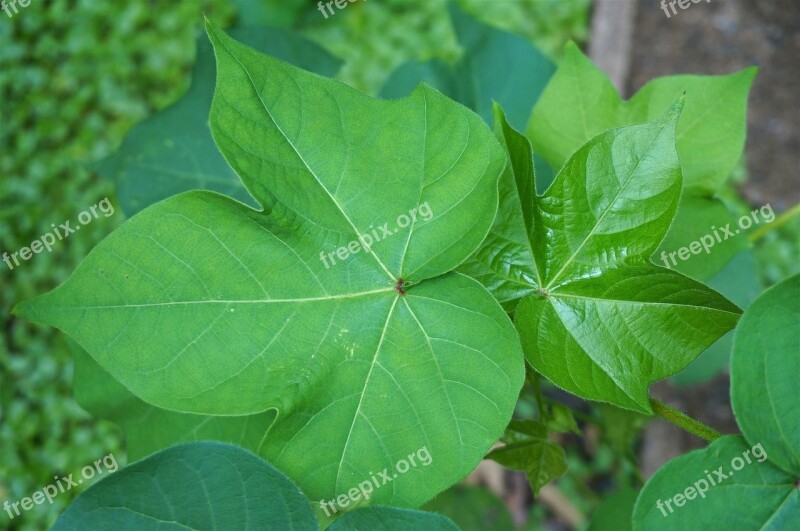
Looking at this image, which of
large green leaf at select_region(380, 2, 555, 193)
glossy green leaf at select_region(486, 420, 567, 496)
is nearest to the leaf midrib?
glossy green leaf at select_region(486, 420, 567, 496)

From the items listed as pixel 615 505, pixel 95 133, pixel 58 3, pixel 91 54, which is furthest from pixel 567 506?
pixel 58 3

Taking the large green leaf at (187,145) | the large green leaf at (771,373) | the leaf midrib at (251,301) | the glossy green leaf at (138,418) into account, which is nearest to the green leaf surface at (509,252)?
the leaf midrib at (251,301)

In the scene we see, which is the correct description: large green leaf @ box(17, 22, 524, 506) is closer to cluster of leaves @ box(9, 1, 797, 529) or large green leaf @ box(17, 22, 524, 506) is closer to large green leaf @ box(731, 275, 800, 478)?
cluster of leaves @ box(9, 1, 797, 529)

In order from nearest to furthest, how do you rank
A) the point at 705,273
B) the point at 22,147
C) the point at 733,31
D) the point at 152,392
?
1. the point at 152,392
2. the point at 705,273
3. the point at 22,147
4. the point at 733,31

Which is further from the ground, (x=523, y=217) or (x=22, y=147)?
(x=22, y=147)

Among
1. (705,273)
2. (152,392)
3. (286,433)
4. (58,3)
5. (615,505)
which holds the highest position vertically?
(58,3)

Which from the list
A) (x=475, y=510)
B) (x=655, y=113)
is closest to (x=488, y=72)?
(x=655, y=113)

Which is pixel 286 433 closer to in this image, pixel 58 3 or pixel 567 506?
pixel 567 506
